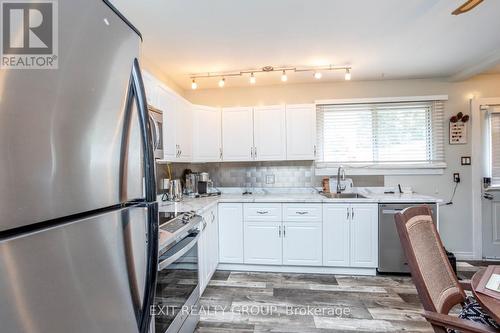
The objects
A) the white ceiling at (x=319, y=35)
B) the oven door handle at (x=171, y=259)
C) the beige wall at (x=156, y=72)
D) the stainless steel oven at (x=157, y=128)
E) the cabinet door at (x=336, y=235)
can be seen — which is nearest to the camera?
the oven door handle at (x=171, y=259)

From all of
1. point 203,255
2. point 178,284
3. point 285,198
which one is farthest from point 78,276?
point 285,198

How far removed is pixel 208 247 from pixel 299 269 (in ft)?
3.99

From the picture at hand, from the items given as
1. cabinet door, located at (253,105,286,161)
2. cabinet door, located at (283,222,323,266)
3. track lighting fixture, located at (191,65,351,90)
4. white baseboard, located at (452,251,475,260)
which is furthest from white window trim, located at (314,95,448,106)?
white baseboard, located at (452,251,475,260)

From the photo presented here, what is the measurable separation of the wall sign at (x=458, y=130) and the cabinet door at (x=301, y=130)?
194 centimetres

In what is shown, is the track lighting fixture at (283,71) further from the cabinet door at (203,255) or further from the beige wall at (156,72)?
the cabinet door at (203,255)

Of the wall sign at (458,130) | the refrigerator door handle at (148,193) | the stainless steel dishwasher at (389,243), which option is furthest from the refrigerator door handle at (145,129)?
the wall sign at (458,130)

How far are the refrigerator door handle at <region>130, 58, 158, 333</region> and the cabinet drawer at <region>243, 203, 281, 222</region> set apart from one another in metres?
2.37

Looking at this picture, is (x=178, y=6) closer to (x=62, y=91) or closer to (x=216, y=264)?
(x=62, y=91)

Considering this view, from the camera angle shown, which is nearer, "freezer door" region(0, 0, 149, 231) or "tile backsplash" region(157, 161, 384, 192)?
"freezer door" region(0, 0, 149, 231)

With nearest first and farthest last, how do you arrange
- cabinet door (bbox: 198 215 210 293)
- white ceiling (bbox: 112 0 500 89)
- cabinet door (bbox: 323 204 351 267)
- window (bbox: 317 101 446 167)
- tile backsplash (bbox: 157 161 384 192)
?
white ceiling (bbox: 112 0 500 89), cabinet door (bbox: 198 215 210 293), cabinet door (bbox: 323 204 351 267), window (bbox: 317 101 446 167), tile backsplash (bbox: 157 161 384 192)

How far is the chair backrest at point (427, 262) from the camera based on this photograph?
4.04ft

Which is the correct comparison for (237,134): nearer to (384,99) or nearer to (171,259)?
(384,99)

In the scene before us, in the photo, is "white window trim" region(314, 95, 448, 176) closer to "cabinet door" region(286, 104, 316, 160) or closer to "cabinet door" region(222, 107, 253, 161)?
"cabinet door" region(286, 104, 316, 160)

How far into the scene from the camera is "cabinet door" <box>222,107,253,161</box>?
367cm
